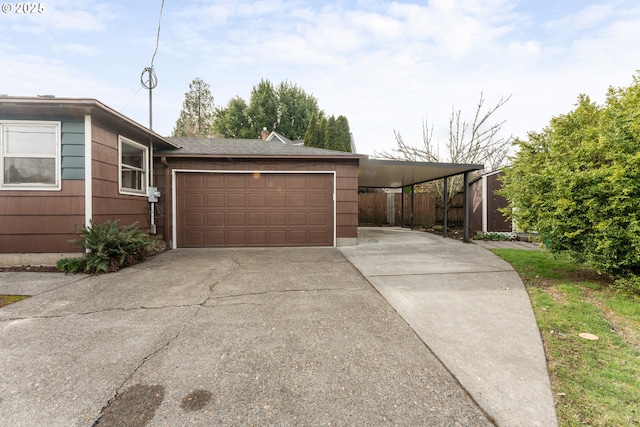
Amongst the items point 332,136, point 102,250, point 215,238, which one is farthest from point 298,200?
point 332,136

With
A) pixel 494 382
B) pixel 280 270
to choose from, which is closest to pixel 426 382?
pixel 494 382

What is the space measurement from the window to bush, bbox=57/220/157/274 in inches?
54.0

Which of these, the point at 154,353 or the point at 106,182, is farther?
the point at 106,182

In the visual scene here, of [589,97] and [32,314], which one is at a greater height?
[589,97]

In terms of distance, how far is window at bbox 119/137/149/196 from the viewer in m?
6.15

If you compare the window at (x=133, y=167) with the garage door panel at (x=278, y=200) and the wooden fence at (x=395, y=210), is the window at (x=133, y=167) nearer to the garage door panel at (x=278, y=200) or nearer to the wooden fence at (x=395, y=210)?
the garage door panel at (x=278, y=200)

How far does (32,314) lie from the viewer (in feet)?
9.79

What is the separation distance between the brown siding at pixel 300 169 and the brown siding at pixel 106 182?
3.29ft

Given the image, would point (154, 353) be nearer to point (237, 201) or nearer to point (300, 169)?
point (237, 201)

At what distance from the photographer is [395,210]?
15.1m

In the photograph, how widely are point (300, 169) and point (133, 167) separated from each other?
3.99 m

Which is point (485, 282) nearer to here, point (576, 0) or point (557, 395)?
point (557, 395)

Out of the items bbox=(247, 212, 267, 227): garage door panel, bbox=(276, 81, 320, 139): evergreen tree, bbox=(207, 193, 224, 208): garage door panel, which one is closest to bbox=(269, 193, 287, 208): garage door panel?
bbox=(247, 212, 267, 227): garage door panel

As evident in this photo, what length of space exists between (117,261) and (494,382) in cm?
576
